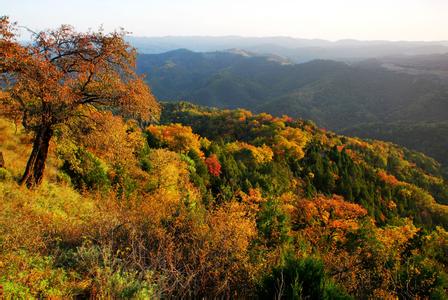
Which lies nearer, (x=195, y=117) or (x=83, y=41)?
(x=83, y=41)

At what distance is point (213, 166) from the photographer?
49188 millimetres

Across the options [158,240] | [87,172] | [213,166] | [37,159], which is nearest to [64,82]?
[37,159]

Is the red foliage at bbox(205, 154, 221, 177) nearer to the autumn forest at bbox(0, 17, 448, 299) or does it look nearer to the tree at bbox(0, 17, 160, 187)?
the autumn forest at bbox(0, 17, 448, 299)

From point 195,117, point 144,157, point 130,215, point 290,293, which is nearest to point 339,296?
point 290,293

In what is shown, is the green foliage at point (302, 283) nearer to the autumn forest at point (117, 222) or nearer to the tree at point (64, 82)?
the autumn forest at point (117, 222)

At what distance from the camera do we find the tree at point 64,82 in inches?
569

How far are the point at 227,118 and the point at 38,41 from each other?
114302 millimetres

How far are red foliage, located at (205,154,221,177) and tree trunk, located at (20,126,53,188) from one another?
102 feet

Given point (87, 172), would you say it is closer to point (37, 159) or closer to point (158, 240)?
point (37, 159)

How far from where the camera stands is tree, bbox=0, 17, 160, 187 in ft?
47.4

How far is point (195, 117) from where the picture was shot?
140500 mm

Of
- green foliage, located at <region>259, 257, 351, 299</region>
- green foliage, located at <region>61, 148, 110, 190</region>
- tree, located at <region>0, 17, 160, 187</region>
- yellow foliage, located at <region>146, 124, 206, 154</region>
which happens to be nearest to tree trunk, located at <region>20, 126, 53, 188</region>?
tree, located at <region>0, 17, 160, 187</region>

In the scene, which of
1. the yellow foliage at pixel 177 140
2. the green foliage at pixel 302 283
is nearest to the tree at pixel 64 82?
the green foliage at pixel 302 283

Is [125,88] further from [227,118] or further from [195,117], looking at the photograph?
[195,117]
